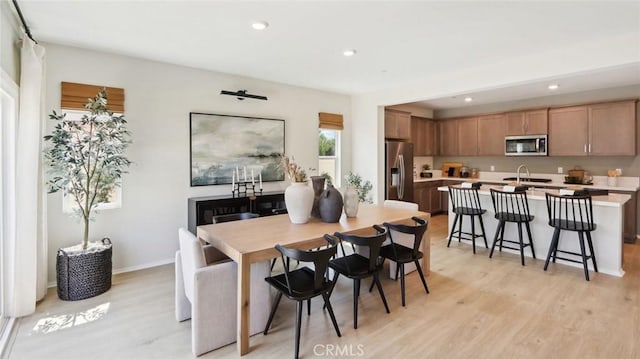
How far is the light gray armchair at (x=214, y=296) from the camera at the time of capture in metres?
2.22

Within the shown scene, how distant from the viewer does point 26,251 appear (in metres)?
2.82

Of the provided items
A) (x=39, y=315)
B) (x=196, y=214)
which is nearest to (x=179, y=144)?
(x=196, y=214)

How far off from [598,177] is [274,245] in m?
6.20

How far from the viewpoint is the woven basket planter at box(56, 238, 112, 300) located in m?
3.08

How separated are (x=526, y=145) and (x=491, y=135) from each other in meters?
0.74

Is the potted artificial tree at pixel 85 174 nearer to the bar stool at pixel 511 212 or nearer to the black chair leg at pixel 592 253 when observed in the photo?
the bar stool at pixel 511 212

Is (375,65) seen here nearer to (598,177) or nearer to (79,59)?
(79,59)

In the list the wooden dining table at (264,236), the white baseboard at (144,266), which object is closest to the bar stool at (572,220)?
the wooden dining table at (264,236)

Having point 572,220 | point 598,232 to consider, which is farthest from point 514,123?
point 598,232

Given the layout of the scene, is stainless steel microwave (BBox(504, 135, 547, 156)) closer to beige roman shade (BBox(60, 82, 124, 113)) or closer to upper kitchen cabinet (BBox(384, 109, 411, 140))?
upper kitchen cabinet (BBox(384, 109, 411, 140))

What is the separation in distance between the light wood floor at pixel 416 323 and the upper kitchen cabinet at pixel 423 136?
415cm

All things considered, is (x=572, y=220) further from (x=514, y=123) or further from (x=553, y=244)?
(x=514, y=123)

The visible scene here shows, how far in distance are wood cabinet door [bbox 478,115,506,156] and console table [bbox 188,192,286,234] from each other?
4.72 meters

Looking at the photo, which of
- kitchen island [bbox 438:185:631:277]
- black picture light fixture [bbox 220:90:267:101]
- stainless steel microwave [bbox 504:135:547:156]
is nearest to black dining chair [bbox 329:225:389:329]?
kitchen island [bbox 438:185:631:277]
